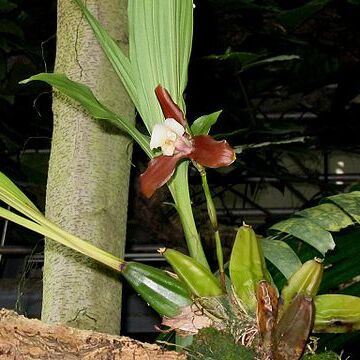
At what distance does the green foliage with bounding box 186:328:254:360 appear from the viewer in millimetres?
442

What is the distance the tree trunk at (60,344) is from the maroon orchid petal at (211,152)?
0.57 feet

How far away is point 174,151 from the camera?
0.54 metres

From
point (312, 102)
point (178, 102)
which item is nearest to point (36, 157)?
point (312, 102)

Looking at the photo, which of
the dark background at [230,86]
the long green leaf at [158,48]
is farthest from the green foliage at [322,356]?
the dark background at [230,86]

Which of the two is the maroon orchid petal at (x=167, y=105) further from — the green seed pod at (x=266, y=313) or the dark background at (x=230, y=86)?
the dark background at (x=230, y=86)

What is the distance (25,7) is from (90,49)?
0.82m

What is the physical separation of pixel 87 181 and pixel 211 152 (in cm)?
14

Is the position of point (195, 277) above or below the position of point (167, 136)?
below

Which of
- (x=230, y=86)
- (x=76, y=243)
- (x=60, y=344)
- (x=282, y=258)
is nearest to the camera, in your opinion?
(x=60, y=344)

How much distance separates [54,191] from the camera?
629 mm

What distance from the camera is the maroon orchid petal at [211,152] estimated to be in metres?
0.52

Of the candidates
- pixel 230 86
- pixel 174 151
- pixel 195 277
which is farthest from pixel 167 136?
pixel 230 86

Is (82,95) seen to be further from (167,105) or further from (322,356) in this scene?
(322,356)

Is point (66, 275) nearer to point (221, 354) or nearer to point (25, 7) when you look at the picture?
point (221, 354)
